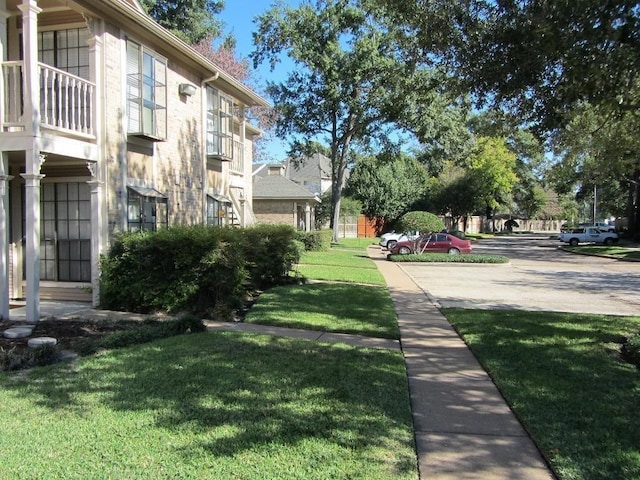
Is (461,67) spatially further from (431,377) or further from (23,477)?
(23,477)

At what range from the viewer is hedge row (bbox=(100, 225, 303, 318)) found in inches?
377

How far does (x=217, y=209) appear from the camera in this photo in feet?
51.8

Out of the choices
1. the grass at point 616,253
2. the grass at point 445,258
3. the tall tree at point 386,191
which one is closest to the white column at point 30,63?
the grass at point 445,258

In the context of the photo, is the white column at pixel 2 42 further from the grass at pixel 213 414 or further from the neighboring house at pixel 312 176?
the neighboring house at pixel 312 176

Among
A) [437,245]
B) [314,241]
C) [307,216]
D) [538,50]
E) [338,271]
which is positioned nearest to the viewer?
[538,50]

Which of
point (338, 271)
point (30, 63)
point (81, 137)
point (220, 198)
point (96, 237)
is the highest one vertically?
point (30, 63)

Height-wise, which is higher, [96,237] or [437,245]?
[96,237]

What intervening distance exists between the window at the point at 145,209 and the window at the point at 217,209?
8.80ft

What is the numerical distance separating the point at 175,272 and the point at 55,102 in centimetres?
377

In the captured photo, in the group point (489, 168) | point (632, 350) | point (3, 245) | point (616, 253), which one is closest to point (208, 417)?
point (632, 350)

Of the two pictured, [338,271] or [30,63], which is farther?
[338,271]

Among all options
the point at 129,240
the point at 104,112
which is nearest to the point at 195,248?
the point at 129,240

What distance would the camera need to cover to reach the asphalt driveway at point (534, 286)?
12.1 metres

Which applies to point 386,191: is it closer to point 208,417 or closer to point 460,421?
point 460,421
